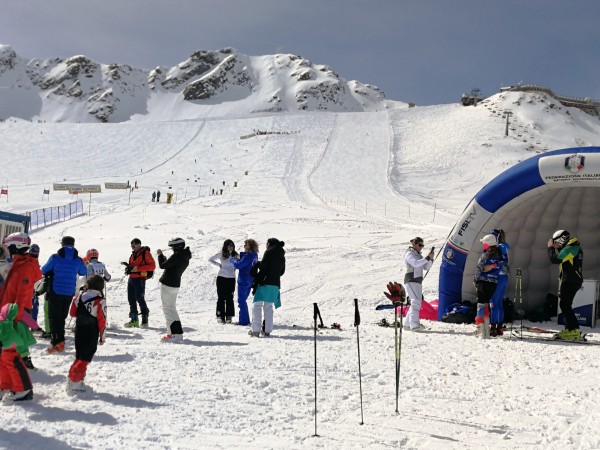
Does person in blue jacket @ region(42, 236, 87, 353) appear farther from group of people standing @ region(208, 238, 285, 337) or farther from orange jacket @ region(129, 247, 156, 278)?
group of people standing @ region(208, 238, 285, 337)

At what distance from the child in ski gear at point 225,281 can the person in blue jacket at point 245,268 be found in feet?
0.43

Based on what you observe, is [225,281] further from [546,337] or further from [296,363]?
[546,337]

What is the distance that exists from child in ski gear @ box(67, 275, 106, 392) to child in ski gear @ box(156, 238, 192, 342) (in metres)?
2.29

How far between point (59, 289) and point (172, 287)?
165cm

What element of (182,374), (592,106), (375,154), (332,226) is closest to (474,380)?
(182,374)

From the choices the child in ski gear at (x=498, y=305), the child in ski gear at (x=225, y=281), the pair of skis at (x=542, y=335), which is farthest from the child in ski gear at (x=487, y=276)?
the child in ski gear at (x=225, y=281)

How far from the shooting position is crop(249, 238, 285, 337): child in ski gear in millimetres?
9070

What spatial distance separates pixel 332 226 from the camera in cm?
2328

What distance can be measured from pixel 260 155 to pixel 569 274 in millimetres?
48769

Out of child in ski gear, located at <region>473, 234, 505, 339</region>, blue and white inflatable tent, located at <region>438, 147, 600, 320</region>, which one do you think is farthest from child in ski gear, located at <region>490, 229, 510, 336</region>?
blue and white inflatable tent, located at <region>438, 147, 600, 320</region>

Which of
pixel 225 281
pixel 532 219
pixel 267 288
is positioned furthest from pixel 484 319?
pixel 225 281

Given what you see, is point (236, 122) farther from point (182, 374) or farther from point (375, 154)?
point (182, 374)

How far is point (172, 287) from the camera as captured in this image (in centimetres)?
866

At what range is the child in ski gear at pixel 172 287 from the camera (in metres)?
8.52
